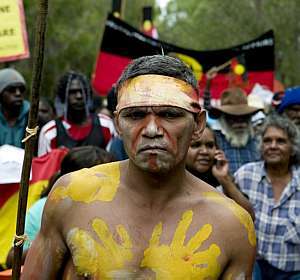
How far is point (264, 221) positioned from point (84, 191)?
3.07m

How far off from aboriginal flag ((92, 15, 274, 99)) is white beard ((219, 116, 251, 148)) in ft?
7.68

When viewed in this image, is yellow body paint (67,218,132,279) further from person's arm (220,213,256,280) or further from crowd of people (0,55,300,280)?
person's arm (220,213,256,280)

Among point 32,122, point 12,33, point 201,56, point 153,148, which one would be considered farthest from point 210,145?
point 201,56

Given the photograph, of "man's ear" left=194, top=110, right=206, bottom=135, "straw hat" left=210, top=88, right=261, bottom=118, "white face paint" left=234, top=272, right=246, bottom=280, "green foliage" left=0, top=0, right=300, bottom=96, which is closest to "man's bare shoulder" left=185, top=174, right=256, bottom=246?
"white face paint" left=234, top=272, right=246, bottom=280

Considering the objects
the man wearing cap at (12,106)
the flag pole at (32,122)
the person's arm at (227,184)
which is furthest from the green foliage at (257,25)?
the flag pole at (32,122)

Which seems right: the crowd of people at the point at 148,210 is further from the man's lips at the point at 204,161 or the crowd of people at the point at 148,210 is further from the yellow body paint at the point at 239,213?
the man's lips at the point at 204,161

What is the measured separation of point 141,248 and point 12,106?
15.6 feet

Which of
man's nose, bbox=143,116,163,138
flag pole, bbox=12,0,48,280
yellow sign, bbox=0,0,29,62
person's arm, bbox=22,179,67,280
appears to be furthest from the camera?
yellow sign, bbox=0,0,29,62

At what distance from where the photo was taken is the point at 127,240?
119 inches

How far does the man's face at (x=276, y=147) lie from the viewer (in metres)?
6.16

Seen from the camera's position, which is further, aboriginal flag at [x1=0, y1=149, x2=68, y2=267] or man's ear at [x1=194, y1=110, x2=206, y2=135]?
aboriginal flag at [x1=0, y1=149, x2=68, y2=267]

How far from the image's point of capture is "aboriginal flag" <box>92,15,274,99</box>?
393 inches

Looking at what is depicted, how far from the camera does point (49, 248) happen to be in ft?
10.1

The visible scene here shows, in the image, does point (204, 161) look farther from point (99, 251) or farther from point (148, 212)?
point (99, 251)
